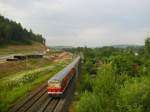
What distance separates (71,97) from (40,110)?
30.2 ft

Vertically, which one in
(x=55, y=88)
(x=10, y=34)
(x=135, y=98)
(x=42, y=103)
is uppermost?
(x=10, y=34)

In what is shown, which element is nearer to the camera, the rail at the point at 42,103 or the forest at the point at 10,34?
the rail at the point at 42,103

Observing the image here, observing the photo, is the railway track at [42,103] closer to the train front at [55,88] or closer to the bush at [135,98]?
the train front at [55,88]

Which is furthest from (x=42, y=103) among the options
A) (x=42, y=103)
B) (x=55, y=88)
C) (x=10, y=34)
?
(x=10, y=34)

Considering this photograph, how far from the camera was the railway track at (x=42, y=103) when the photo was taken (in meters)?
33.0

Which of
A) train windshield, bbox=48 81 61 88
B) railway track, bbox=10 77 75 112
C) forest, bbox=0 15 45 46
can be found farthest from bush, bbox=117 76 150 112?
forest, bbox=0 15 45 46

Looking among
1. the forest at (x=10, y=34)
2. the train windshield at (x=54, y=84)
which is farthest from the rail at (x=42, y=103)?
the forest at (x=10, y=34)

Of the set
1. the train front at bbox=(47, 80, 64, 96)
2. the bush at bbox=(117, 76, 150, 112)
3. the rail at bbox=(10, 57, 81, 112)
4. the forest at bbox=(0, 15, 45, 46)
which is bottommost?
the rail at bbox=(10, 57, 81, 112)

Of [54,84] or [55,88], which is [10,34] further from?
[55,88]

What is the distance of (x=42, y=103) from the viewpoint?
36406 mm

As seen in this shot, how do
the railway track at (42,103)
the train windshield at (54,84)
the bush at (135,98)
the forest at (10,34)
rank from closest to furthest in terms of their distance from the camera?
1. the bush at (135,98)
2. the railway track at (42,103)
3. the train windshield at (54,84)
4. the forest at (10,34)

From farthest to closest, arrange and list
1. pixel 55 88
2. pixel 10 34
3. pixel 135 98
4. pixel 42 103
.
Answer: pixel 10 34 < pixel 55 88 < pixel 42 103 < pixel 135 98

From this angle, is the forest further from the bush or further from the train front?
the bush

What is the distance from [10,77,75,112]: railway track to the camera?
3303 cm
